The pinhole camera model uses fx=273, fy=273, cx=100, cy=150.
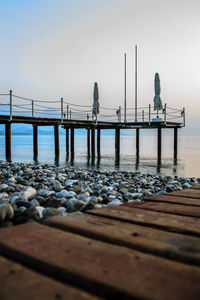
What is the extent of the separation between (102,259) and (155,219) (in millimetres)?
646

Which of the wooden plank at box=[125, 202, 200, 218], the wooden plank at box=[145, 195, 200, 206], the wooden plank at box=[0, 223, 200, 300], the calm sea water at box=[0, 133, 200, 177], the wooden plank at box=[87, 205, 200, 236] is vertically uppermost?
the wooden plank at box=[0, 223, 200, 300]

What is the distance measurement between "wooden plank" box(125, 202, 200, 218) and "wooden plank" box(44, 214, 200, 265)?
1.45 ft

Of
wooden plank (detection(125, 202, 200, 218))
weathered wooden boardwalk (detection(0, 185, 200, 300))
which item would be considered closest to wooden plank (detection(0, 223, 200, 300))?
weathered wooden boardwalk (detection(0, 185, 200, 300))

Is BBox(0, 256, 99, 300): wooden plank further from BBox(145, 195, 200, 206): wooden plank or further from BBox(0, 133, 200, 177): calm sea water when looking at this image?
BBox(0, 133, 200, 177): calm sea water

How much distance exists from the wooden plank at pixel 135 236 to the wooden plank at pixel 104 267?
0.21ft

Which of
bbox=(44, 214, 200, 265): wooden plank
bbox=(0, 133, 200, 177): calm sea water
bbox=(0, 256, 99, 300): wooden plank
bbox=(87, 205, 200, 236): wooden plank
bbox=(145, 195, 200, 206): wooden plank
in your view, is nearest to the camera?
bbox=(0, 256, 99, 300): wooden plank

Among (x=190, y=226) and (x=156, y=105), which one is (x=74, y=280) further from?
(x=156, y=105)

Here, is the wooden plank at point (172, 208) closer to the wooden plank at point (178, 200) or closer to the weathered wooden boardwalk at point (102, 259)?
the wooden plank at point (178, 200)

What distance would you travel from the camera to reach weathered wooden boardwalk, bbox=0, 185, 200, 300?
0.70 metres

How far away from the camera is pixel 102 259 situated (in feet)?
2.90

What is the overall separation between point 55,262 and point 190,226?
2.53 ft

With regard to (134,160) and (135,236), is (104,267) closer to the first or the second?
(135,236)

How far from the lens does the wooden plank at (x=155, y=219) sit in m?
1.31

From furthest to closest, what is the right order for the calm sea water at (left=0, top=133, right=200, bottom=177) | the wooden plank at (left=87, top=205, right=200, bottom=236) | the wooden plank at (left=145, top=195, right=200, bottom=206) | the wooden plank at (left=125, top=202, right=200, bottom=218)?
the calm sea water at (left=0, top=133, right=200, bottom=177) < the wooden plank at (left=145, top=195, right=200, bottom=206) < the wooden plank at (left=125, top=202, right=200, bottom=218) < the wooden plank at (left=87, top=205, right=200, bottom=236)
